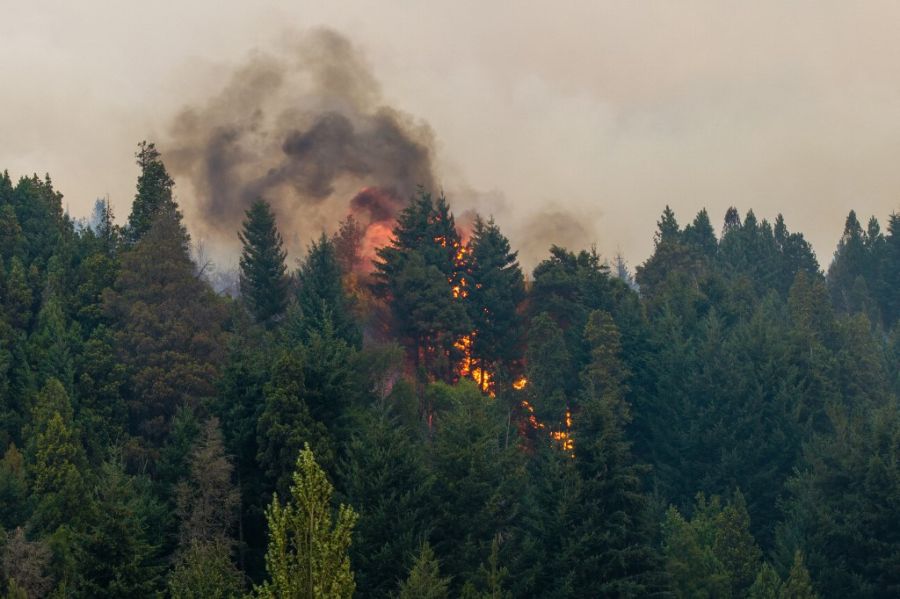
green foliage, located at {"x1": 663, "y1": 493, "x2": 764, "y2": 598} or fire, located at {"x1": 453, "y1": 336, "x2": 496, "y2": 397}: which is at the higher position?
fire, located at {"x1": 453, "y1": 336, "x2": 496, "y2": 397}

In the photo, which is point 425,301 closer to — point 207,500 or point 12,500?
point 207,500

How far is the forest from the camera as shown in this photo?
54.1m

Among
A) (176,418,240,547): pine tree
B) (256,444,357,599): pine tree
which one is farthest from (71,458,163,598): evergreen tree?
(256,444,357,599): pine tree

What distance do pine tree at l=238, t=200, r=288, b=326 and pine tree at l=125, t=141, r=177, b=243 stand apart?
9.54m

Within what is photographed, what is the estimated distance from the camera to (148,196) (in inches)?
4023

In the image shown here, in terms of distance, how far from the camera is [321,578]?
29.2 m

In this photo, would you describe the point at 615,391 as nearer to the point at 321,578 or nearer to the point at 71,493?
the point at 71,493

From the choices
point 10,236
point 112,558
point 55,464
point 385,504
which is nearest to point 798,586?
point 385,504

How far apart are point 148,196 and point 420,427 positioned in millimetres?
43109

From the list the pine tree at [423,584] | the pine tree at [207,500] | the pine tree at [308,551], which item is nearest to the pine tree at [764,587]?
the pine tree at [423,584]

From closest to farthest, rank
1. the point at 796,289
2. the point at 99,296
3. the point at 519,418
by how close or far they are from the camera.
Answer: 1. the point at 99,296
2. the point at 519,418
3. the point at 796,289

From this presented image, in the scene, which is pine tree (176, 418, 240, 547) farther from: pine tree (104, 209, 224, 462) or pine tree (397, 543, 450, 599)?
pine tree (104, 209, 224, 462)

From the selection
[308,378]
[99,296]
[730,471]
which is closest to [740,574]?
[730,471]

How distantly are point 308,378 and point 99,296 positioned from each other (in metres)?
26.2
